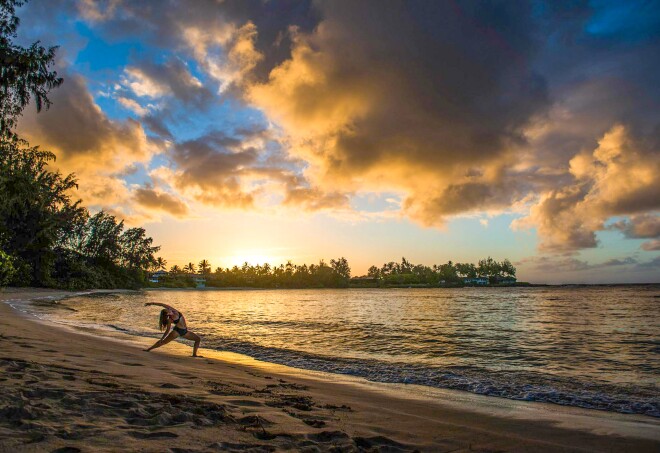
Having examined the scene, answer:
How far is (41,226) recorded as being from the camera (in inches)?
2317

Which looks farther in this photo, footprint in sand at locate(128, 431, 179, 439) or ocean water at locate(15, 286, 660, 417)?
ocean water at locate(15, 286, 660, 417)

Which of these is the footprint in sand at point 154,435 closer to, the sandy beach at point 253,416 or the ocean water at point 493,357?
the sandy beach at point 253,416

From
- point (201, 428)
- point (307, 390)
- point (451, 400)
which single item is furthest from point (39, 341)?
point (451, 400)

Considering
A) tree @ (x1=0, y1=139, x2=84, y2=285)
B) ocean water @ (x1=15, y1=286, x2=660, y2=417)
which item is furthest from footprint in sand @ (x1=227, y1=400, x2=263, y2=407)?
tree @ (x1=0, y1=139, x2=84, y2=285)

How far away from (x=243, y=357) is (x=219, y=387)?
267 inches

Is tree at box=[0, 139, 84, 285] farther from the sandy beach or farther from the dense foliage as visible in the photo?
the sandy beach

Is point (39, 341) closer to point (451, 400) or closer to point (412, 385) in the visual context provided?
point (412, 385)

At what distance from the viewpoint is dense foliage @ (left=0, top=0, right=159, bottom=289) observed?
15539mm

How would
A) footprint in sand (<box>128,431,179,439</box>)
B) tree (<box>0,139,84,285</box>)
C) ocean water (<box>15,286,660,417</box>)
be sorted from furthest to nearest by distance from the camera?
tree (<box>0,139,84,285</box>) → ocean water (<box>15,286,660,417</box>) → footprint in sand (<box>128,431,179,439</box>)

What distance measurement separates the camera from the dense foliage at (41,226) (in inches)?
612

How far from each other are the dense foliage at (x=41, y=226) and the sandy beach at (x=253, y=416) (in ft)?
38.7

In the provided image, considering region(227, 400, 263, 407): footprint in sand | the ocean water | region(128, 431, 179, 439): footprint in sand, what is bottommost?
the ocean water

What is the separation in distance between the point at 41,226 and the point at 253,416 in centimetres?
6899

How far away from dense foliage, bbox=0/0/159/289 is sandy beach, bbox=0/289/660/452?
11.8m
